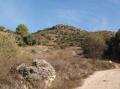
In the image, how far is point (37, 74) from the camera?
19.8 meters

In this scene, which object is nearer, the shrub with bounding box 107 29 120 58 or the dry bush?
the dry bush

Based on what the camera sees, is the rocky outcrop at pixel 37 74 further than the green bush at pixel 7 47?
No

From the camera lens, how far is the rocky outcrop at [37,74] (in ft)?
63.8

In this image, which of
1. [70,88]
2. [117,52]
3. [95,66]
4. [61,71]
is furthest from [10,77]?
[117,52]

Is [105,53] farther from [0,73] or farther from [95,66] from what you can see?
[0,73]

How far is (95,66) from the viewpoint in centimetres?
3706

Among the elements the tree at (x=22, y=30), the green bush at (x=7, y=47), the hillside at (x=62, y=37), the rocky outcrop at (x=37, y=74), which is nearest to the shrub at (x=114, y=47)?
the hillside at (x=62, y=37)

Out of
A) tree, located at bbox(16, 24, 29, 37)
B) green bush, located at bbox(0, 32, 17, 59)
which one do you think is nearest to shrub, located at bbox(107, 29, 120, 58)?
tree, located at bbox(16, 24, 29, 37)

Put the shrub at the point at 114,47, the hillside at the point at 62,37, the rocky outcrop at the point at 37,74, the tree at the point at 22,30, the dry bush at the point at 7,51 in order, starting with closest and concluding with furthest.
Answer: the rocky outcrop at the point at 37,74
the dry bush at the point at 7,51
the shrub at the point at 114,47
the hillside at the point at 62,37
the tree at the point at 22,30

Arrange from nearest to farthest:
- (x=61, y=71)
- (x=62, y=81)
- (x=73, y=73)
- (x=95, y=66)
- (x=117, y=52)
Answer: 1. (x=62, y=81)
2. (x=61, y=71)
3. (x=73, y=73)
4. (x=95, y=66)
5. (x=117, y=52)

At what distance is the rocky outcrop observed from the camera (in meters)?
19.4

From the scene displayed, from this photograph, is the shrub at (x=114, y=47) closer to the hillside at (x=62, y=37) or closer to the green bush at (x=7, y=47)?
the hillside at (x=62, y=37)

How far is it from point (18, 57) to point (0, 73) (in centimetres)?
485

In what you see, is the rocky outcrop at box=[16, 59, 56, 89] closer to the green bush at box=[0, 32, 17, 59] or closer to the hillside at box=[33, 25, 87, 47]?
the green bush at box=[0, 32, 17, 59]
